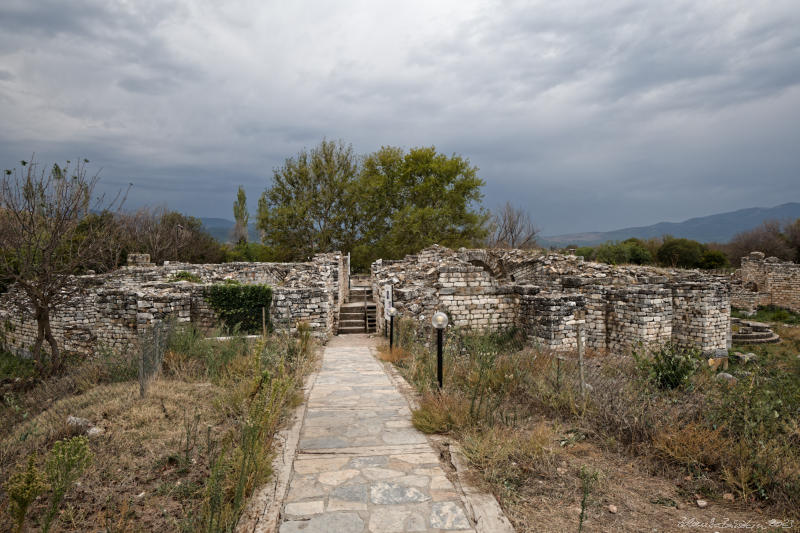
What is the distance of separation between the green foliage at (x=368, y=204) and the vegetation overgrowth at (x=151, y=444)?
866 inches

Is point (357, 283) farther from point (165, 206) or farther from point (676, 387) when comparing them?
point (165, 206)

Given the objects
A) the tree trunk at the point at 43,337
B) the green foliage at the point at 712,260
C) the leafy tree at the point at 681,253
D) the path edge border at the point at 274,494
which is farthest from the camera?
the leafy tree at the point at 681,253

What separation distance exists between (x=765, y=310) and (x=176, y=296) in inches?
1211

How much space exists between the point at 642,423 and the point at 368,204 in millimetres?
28022

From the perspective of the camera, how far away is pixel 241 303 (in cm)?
1163

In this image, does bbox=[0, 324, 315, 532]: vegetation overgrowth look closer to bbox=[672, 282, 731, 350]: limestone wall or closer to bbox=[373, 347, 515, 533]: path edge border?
bbox=[373, 347, 515, 533]: path edge border

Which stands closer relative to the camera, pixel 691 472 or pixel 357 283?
pixel 691 472

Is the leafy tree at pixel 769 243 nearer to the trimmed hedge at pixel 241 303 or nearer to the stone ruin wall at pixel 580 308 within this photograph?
the stone ruin wall at pixel 580 308

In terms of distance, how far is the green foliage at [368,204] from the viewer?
96.5 feet

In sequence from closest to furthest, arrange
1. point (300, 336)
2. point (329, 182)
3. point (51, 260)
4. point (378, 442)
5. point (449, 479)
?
point (449, 479)
point (378, 442)
point (51, 260)
point (300, 336)
point (329, 182)

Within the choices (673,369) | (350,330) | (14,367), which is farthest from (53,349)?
(673,369)

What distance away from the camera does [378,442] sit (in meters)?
4.65

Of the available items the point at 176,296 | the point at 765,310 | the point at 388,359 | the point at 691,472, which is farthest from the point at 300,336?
the point at 765,310

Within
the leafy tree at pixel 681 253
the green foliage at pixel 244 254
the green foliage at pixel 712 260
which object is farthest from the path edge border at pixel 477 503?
the green foliage at pixel 712 260
